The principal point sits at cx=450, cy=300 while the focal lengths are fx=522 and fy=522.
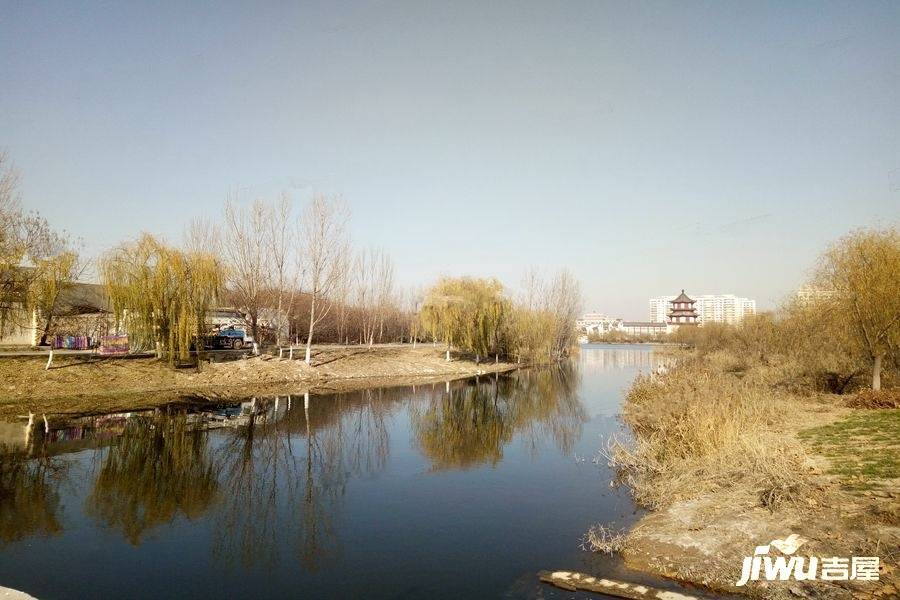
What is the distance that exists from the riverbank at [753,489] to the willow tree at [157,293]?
18.7 meters

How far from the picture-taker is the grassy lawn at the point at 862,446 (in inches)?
323

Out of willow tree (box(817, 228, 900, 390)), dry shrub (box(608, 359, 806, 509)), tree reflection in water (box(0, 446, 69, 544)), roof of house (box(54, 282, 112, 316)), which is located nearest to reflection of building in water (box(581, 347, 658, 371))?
willow tree (box(817, 228, 900, 390))

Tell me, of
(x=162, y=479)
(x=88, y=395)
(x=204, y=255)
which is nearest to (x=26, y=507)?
(x=162, y=479)

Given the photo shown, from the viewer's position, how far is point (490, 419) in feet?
61.8

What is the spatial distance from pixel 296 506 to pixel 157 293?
55.7ft

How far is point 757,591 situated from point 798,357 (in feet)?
72.2

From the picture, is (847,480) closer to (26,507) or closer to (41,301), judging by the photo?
(26,507)

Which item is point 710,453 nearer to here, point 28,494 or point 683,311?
point 28,494

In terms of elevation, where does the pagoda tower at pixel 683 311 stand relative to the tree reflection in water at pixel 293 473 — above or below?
above

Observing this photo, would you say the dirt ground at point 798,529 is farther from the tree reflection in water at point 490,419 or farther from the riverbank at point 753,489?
the tree reflection in water at point 490,419

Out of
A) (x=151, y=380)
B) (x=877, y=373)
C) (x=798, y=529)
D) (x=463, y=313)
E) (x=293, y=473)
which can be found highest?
(x=463, y=313)

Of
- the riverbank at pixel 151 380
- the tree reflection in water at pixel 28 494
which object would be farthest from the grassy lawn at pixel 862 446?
the riverbank at pixel 151 380

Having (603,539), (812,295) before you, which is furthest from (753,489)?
(812,295)

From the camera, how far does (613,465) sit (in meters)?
11.4
